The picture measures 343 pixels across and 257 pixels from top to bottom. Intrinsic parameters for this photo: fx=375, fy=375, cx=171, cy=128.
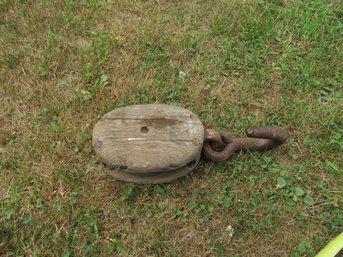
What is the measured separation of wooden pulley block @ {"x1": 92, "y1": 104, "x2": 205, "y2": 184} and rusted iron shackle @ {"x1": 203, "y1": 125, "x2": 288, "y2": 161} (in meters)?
0.10

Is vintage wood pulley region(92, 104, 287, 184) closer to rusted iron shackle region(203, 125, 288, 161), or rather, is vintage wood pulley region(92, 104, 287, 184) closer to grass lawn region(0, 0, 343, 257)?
rusted iron shackle region(203, 125, 288, 161)

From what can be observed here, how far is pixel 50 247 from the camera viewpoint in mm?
2387

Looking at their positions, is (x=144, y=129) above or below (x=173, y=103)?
above

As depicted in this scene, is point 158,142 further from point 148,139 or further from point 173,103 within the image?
point 173,103

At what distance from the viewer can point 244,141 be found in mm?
2699

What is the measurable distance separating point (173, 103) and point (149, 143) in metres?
0.67

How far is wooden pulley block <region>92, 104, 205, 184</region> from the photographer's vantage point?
2420 mm

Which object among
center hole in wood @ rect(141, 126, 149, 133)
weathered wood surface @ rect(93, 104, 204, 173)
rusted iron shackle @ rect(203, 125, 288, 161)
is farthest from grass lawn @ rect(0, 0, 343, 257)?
center hole in wood @ rect(141, 126, 149, 133)

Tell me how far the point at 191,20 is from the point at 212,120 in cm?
114

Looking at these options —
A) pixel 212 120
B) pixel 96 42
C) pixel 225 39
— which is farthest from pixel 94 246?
pixel 225 39

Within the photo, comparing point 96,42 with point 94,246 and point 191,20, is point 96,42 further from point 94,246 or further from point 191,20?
point 94,246

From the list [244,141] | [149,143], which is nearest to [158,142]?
[149,143]

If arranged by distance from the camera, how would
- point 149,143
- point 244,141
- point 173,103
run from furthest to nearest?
1. point 173,103
2. point 244,141
3. point 149,143

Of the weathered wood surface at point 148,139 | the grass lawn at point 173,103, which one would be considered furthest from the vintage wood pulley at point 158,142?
the grass lawn at point 173,103
